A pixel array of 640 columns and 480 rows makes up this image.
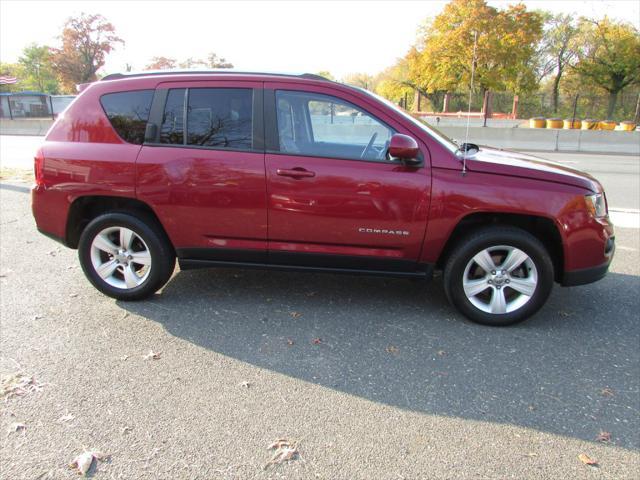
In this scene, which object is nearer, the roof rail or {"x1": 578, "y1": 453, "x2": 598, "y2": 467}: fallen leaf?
{"x1": 578, "y1": 453, "x2": 598, "y2": 467}: fallen leaf

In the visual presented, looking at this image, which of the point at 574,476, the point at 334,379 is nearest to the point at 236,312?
the point at 334,379

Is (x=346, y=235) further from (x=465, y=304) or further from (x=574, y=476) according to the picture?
(x=574, y=476)

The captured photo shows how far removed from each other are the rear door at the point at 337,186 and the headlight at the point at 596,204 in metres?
1.21

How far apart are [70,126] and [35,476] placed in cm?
277

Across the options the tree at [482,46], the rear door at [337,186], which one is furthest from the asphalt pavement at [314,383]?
the tree at [482,46]

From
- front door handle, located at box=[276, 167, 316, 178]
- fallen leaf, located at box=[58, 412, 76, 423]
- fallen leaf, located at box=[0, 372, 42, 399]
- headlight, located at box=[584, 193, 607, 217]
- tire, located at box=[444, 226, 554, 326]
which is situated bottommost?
fallen leaf, located at box=[58, 412, 76, 423]

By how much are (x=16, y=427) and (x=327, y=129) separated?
2823 mm

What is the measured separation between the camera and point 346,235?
143 inches

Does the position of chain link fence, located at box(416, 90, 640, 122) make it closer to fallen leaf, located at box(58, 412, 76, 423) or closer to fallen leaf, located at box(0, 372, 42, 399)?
fallen leaf, located at box(0, 372, 42, 399)

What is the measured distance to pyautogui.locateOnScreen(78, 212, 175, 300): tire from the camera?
3867 mm

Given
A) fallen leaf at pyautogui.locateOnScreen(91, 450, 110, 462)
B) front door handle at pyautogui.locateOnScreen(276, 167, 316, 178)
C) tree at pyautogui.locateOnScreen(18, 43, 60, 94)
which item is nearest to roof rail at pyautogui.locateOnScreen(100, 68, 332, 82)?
front door handle at pyautogui.locateOnScreen(276, 167, 316, 178)

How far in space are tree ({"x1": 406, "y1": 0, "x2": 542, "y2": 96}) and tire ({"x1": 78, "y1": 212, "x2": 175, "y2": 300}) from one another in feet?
113

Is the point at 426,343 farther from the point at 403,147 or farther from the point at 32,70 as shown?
the point at 32,70

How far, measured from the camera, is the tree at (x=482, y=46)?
3525 cm
